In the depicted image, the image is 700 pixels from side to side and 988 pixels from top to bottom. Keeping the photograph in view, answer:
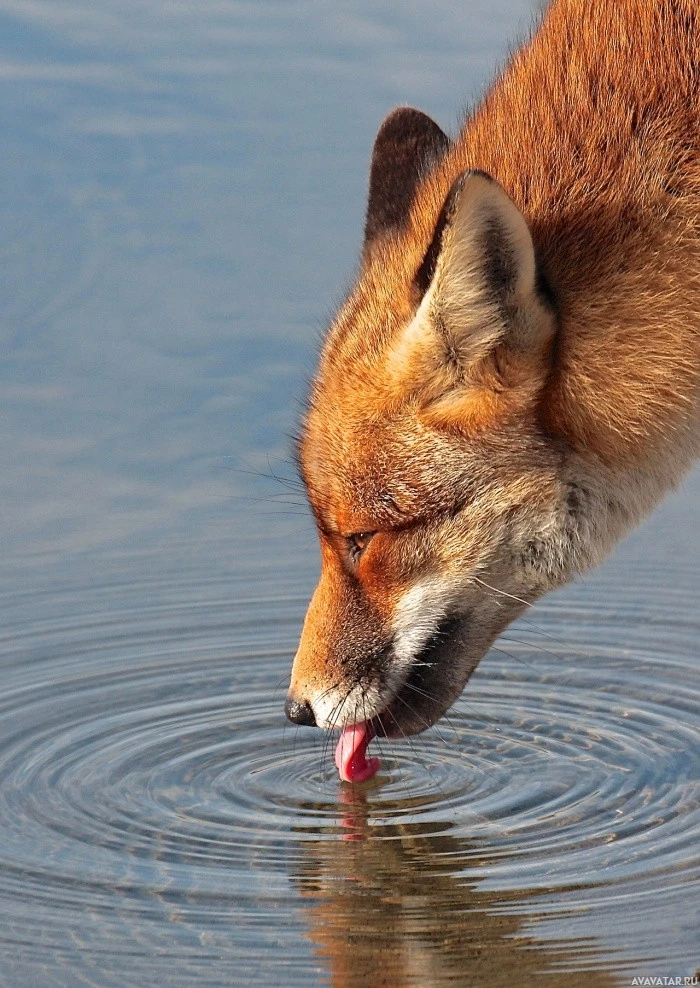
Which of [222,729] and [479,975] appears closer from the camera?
[479,975]

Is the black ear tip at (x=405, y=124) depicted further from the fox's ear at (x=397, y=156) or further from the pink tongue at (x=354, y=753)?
the pink tongue at (x=354, y=753)

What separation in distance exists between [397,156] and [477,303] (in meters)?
2.07

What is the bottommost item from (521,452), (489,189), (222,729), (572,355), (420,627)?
(222,729)

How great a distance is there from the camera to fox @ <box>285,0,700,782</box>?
6578 millimetres

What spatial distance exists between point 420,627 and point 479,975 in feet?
5.28

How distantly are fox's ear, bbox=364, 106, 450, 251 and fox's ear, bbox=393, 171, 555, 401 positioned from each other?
4.92 feet

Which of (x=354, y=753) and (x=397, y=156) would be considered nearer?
(x=354, y=753)

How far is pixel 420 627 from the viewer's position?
23.2 feet

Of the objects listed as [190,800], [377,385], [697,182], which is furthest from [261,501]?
[697,182]

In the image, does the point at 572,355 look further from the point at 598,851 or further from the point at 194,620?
the point at 194,620

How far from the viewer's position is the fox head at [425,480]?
21.5 ft

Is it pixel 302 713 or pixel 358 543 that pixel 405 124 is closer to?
pixel 358 543

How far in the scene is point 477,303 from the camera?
20.8 feet

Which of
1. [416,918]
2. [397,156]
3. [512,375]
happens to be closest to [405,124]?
[397,156]
